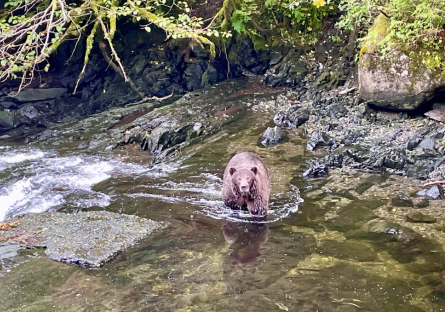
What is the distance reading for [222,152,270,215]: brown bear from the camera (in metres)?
7.36

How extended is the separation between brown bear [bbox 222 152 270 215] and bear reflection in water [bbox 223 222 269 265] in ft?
1.59

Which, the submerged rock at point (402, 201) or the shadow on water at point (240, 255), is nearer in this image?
the shadow on water at point (240, 255)

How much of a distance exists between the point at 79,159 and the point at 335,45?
1033 cm

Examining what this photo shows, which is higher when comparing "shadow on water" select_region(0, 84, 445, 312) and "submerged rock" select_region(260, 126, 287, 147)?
"submerged rock" select_region(260, 126, 287, 147)

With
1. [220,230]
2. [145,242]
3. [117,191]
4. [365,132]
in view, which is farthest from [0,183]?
[365,132]

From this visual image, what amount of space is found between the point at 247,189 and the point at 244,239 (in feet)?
3.32

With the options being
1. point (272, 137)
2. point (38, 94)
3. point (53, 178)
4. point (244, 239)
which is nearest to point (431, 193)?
point (244, 239)

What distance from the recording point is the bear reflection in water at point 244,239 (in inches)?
233

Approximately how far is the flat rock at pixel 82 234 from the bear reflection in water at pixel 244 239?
1.28 metres

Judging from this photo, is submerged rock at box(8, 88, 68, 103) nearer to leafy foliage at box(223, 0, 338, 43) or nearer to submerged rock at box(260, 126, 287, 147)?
leafy foliage at box(223, 0, 338, 43)

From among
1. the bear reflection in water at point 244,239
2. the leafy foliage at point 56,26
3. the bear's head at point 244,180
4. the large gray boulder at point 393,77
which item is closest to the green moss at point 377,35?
the large gray boulder at point 393,77

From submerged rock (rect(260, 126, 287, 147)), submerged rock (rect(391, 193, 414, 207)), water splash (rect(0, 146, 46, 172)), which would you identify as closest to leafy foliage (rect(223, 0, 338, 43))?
submerged rock (rect(260, 126, 287, 147))

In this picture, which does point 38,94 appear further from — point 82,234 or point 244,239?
point 244,239

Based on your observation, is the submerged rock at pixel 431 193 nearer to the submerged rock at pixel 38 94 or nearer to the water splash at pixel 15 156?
the water splash at pixel 15 156
